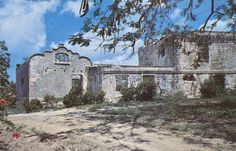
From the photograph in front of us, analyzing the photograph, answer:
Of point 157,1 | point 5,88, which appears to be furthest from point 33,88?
point 5,88

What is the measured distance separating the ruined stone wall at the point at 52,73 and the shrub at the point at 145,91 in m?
7.53

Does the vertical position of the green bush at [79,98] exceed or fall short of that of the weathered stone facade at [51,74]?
it falls short

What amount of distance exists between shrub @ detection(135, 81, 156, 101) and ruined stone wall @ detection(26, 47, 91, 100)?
7526mm

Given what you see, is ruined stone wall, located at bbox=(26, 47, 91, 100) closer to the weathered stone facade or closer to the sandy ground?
the weathered stone facade

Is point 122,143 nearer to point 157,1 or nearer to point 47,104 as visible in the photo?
point 157,1

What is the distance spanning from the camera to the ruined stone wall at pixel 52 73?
29906mm

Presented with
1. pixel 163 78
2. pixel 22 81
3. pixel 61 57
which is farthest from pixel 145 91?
pixel 22 81

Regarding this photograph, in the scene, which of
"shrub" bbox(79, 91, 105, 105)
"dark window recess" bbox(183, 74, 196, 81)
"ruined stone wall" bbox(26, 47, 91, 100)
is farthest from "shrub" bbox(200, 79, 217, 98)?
"ruined stone wall" bbox(26, 47, 91, 100)

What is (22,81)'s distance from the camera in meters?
32.2

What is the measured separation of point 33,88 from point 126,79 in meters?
7.92

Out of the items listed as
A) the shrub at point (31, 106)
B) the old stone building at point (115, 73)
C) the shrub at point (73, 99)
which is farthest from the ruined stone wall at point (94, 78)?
the shrub at point (31, 106)

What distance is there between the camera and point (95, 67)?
1228 inches

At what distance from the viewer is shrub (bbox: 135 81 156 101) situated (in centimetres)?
2509

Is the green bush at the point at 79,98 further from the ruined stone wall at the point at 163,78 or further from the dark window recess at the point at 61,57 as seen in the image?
the dark window recess at the point at 61,57
